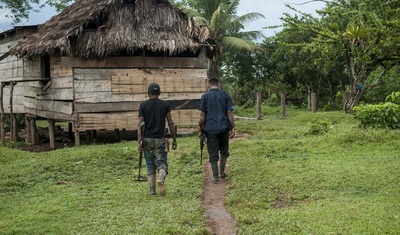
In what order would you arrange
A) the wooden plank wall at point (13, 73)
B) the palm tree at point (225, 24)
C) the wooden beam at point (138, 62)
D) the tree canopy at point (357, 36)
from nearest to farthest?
1. the wooden beam at point (138, 62)
2. the tree canopy at point (357, 36)
3. the wooden plank wall at point (13, 73)
4. the palm tree at point (225, 24)

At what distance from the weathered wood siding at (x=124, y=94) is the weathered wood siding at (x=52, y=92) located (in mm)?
426

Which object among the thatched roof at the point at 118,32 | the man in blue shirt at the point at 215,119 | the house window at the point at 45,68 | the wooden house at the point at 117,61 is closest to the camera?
the man in blue shirt at the point at 215,119

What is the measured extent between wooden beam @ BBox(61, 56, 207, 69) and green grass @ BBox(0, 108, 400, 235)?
331 cm

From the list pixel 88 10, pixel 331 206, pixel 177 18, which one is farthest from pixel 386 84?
pixel 331 206

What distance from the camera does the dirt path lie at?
6.31 metres

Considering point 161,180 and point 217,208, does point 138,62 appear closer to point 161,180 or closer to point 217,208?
point 161,180

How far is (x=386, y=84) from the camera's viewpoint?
26.1 meters

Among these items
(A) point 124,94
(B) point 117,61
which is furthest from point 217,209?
(B) point 117,61

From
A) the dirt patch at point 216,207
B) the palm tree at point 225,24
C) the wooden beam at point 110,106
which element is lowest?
the dirt patch at point 216,207

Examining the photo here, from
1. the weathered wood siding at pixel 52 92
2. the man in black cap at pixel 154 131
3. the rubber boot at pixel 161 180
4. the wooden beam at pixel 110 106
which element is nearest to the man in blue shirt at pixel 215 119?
the man in black cap at pixel 154 131

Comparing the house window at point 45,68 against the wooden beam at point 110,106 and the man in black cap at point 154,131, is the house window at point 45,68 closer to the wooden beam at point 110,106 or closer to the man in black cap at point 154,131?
the wooden beam at point 110,106

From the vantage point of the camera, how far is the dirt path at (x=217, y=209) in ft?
20.7

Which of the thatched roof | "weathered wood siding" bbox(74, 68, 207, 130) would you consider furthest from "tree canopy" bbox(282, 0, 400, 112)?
"weathered wood siding" bbox(74, 68, 207, 130)

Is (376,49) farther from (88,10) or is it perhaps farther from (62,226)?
(62,226)
